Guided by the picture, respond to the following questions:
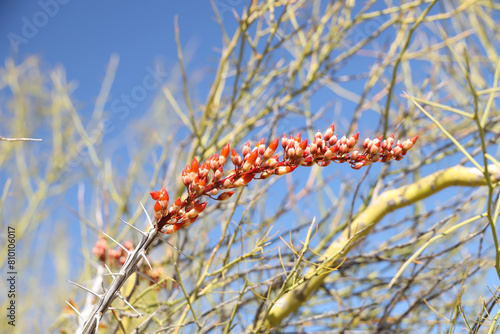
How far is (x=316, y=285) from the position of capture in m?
1.56

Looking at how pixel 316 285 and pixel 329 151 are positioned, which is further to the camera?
pixel 316 285

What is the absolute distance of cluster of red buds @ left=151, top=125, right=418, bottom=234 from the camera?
2.99 ft

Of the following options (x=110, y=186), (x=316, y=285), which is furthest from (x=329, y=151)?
(x=110, y=186)

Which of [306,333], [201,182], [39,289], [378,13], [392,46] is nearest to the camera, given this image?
[201,182]

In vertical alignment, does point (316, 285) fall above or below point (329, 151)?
below

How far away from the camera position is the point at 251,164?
0.94 metres

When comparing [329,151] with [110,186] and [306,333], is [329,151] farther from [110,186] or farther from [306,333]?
[110,186]

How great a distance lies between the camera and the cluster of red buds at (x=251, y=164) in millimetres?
913

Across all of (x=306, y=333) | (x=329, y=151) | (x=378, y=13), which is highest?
(x=378, y=13)

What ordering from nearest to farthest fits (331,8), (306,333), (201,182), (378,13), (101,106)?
(201,182) < (306,333) < (378,13) < (331,8) < (101,106)

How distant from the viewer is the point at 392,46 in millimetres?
2766

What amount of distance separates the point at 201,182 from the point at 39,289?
4573mm

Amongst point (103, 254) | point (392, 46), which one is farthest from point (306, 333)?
point (392, 46)

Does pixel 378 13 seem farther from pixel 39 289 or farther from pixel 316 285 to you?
pixel 39 289
